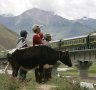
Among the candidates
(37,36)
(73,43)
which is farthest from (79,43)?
(37,36)

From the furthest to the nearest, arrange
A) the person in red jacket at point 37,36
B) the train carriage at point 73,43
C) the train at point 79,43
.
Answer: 1. the train carriage at point 73,43
2. the train at point 79,43
3. the person in red jacket at point 37,36

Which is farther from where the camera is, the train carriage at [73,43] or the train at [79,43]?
the train carriage at [73,43]

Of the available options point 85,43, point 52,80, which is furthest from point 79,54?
point 52,80

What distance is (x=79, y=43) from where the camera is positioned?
50.1m

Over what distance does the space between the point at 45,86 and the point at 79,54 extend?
4493cm

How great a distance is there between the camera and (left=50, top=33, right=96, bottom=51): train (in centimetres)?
4737

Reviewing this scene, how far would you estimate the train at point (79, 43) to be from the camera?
47.4 m

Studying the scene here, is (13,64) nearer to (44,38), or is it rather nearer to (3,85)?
(3,85)

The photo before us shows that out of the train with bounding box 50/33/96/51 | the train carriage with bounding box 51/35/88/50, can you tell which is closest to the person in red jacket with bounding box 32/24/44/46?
the train with bounding box 50/33/96/51

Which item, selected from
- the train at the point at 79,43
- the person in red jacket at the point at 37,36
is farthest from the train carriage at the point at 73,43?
the person in red jacket at the point at 37,36

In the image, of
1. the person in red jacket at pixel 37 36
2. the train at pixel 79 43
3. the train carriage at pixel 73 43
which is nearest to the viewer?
the person in red jacket at pixel 37 36

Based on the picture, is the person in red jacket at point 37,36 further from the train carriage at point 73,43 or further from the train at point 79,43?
the train carriage at point 73,43

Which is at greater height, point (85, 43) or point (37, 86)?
point (85, 43)

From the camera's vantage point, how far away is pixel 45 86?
11898mm
